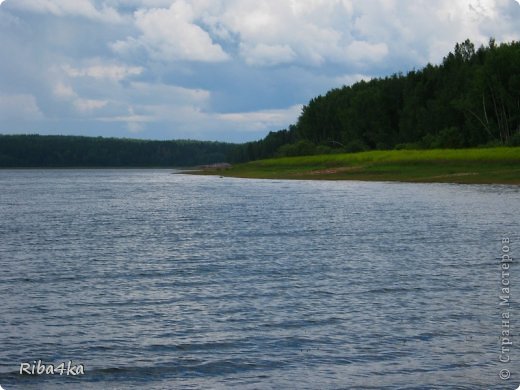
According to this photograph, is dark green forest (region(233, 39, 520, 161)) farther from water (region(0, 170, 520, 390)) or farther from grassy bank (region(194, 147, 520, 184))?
water (region(0, 170, 520, 390))

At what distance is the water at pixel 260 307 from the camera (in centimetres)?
1273

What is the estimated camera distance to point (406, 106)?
150 meters

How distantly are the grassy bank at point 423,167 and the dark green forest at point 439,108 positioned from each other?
10225mm

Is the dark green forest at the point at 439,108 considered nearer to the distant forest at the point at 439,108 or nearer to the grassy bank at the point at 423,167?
the distant forest at the point at 439,108

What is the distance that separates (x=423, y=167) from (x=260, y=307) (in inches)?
3200

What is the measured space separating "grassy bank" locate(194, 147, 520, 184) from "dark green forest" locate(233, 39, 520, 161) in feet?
33.5

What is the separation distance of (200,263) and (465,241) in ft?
34.6

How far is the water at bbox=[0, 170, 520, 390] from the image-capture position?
12.7 meters

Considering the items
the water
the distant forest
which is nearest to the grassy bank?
the distant forest

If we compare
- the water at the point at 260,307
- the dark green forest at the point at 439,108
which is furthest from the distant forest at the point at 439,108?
the water at the point at 260,307

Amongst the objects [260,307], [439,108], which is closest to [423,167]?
[439,108]

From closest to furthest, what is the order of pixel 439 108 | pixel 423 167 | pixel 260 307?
pixel 260 307, pixel 423 167, pixel 439 108

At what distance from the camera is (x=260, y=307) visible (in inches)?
685

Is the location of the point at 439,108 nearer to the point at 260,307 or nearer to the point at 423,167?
the point at 423,167
